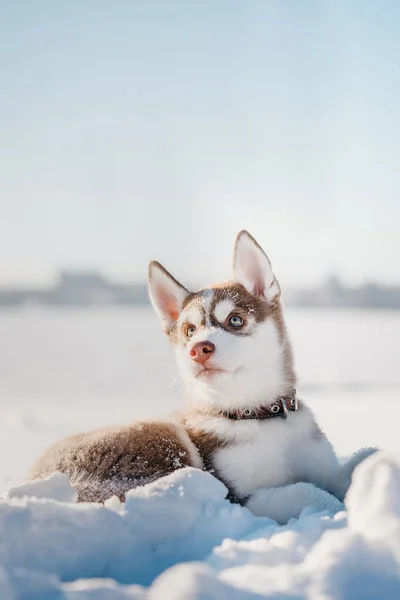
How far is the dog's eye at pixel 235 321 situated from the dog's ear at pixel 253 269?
23cm

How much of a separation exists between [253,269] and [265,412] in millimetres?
674

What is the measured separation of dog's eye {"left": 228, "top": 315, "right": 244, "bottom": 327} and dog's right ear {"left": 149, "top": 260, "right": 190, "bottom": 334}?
403 millimetres

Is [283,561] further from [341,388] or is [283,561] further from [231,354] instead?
[341,388]

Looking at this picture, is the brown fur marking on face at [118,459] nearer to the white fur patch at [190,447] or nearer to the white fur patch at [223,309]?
the white fur patch at [190,447]

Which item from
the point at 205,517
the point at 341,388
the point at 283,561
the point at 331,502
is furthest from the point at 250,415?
the point at 341,388

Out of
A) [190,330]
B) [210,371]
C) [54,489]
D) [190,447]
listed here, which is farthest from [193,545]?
[190,330]

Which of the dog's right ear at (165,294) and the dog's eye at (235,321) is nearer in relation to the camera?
the dog's eye at (235,321)

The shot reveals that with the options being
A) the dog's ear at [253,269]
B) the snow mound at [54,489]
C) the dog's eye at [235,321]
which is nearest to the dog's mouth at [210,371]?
the dog's eye at [235,321]

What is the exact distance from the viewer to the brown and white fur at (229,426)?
8.36ft

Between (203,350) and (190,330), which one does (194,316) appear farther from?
(203,350)

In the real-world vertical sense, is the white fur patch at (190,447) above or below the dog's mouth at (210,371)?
A: below

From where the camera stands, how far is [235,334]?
269 centimetres

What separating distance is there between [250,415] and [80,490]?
78cm

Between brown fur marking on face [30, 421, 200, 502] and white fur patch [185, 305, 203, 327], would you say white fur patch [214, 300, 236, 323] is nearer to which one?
white fur patch [185, 305, 203, 327]
